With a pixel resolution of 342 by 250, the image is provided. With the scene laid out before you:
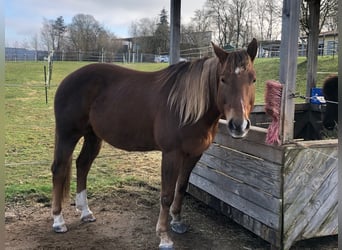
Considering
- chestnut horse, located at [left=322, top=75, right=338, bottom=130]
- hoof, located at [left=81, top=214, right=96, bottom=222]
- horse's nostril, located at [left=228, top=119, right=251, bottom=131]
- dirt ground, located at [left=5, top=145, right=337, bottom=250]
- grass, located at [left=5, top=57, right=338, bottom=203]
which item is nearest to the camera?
horse's nostril, located at [left=228, top=119, right=251, bottom=131]

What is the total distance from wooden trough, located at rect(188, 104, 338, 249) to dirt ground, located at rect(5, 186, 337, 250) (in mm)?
194

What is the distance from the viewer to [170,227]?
2.97 meters

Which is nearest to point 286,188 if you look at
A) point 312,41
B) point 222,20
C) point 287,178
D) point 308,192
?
point 287,178

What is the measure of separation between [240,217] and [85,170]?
1437mm

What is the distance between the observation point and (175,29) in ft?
11.5

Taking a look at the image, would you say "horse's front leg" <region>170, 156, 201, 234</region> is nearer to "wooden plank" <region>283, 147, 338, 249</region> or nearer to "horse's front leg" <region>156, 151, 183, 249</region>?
"horse's front leg" <region>156, 151, 183, 249</region>

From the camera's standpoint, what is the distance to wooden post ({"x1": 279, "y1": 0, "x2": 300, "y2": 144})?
7.15 feet

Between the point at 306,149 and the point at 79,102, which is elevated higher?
the point at 79,102

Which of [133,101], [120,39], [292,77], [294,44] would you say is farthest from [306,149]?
[120,39]

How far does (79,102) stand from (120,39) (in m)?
12.4

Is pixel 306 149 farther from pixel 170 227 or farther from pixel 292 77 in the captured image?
pixel 170 227

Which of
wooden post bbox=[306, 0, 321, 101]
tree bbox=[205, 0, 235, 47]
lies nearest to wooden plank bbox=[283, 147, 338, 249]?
wooden post bbox=[306, 0, 321, 101]

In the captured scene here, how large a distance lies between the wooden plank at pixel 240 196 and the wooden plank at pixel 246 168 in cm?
5

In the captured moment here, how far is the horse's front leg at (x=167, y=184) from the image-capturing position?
2.43 meters
